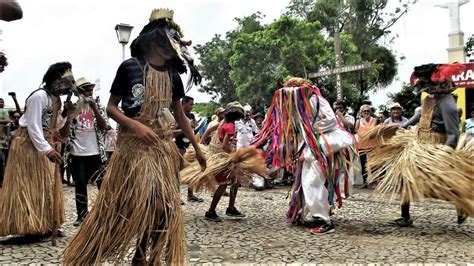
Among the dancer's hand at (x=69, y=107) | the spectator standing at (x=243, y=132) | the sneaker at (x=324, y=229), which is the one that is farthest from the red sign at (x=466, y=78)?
the dancer's hand at (x=69, y=107)

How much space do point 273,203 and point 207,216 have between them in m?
1.52

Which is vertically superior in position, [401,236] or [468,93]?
[468,93]

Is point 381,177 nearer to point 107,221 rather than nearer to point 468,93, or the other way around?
point 107,221

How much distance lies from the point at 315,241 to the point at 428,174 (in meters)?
1.31

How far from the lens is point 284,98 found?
516cm

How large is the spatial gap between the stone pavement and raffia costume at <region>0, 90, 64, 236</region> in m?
0.21

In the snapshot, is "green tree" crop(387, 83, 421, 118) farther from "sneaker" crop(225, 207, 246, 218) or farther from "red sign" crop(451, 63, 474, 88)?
"sneaker" crop(225, 207, 246, 218)

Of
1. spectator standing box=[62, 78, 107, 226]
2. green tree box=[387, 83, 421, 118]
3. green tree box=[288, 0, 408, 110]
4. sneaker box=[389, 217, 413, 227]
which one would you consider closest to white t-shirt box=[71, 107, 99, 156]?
spectator standing box=[62, 78, 107, 226]

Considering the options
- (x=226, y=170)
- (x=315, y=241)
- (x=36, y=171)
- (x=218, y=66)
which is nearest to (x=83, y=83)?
(x=36, y=171)

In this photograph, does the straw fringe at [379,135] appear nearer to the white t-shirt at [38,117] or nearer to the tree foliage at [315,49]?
the white t-shirt at [38,117]

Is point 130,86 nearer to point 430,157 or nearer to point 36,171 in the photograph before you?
point 36,171

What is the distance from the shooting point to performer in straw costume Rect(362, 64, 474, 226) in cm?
443

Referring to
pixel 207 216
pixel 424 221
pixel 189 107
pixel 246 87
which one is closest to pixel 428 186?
pixel 424 221

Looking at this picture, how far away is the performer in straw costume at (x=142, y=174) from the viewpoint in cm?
270
